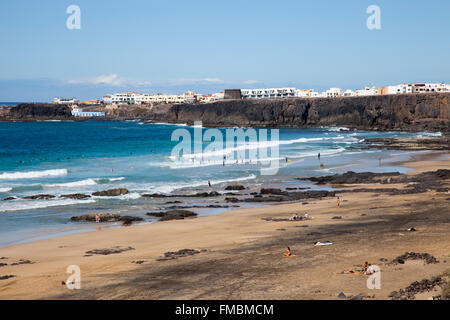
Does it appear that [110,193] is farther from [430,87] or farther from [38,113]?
[38,113]

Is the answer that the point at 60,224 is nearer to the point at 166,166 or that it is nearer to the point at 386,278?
the point at 386,278

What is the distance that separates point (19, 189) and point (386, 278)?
94.5ft

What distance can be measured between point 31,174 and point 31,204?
48.1 ft

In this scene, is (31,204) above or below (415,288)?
below

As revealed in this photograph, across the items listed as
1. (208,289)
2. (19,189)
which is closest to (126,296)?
(208,289)

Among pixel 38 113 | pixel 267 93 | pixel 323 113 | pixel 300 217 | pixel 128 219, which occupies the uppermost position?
pixel 267 93

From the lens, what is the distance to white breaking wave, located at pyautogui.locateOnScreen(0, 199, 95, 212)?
27.7 meters

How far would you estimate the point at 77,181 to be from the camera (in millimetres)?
38188

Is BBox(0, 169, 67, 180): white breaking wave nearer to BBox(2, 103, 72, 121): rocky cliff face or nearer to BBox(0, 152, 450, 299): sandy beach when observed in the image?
BBox(0, 152, 450, 299): sandy beach

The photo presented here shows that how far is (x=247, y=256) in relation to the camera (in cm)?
1616

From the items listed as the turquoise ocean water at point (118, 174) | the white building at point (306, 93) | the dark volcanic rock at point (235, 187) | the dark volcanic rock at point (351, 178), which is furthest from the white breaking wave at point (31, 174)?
the white building at point (306, 93)

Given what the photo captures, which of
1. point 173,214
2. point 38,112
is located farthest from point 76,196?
point 38,112

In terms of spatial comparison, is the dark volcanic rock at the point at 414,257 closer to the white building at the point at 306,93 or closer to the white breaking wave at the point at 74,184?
the white breaking wave at the point at 74,184
